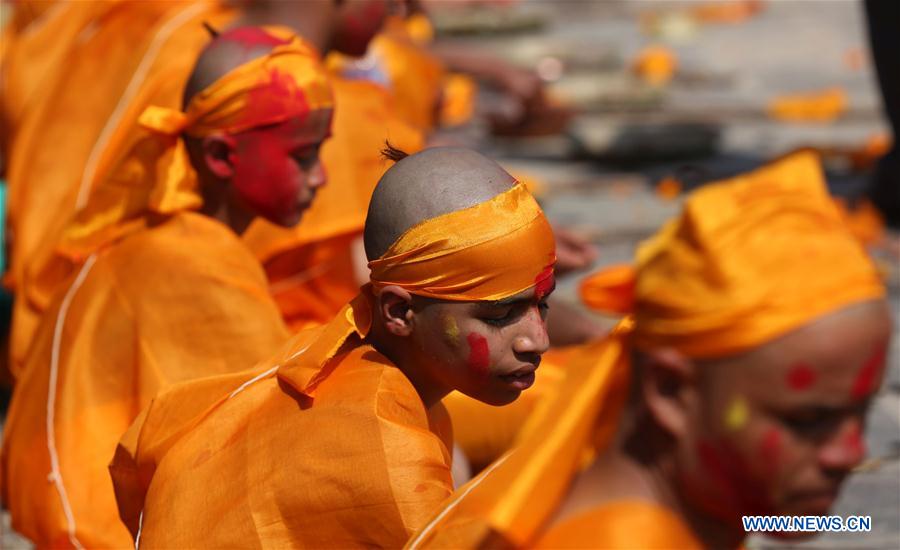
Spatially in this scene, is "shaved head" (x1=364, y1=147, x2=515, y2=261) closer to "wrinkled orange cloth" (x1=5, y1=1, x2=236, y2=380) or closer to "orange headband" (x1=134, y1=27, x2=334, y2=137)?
"orange headband" (x1=134, y1=27, x2=334, y2=137)

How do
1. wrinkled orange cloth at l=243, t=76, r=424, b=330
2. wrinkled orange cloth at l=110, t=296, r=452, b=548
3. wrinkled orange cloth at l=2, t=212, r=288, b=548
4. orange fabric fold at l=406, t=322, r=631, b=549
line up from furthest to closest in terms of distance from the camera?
wrinkled orange cloth at l=243, t=76, r=424, b=330, wrinkled orange cloth at l=2, t=212, r=288, b=548, wrinkled orange cloth at l=110, t=296, r=452, b=548, orange fabric fold at l=406, t=322, r=631, b=549

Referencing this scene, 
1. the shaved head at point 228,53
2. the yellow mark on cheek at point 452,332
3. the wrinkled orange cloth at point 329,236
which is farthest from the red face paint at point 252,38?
the yellow mark on cheek at point 452,332

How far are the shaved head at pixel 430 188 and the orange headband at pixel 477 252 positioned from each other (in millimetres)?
16

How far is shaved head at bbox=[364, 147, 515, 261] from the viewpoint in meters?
2.88

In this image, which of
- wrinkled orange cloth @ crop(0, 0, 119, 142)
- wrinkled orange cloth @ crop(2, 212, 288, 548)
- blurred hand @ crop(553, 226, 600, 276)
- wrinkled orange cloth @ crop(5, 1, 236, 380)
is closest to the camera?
wrinkled orange cloth @ crop(2, 212, 288, 548)

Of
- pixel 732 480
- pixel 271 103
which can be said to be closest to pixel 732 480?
pixel 732 480

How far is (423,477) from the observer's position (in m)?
2.80

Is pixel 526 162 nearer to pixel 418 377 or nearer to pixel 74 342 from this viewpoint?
pixel 74 342

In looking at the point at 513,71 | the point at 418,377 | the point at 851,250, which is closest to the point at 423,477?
the point at 418,377

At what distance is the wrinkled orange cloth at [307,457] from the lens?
2.80 m

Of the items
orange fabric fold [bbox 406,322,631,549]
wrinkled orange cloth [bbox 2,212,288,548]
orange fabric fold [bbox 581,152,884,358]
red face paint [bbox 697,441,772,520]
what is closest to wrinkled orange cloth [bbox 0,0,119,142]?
wrinkled orange cloth [bbox 2,212,288,548]

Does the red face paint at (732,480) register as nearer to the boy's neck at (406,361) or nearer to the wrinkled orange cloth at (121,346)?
the boy's neck at (406,361)

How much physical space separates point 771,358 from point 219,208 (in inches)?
81.9

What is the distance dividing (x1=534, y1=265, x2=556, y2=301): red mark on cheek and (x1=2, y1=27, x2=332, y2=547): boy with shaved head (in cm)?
104
